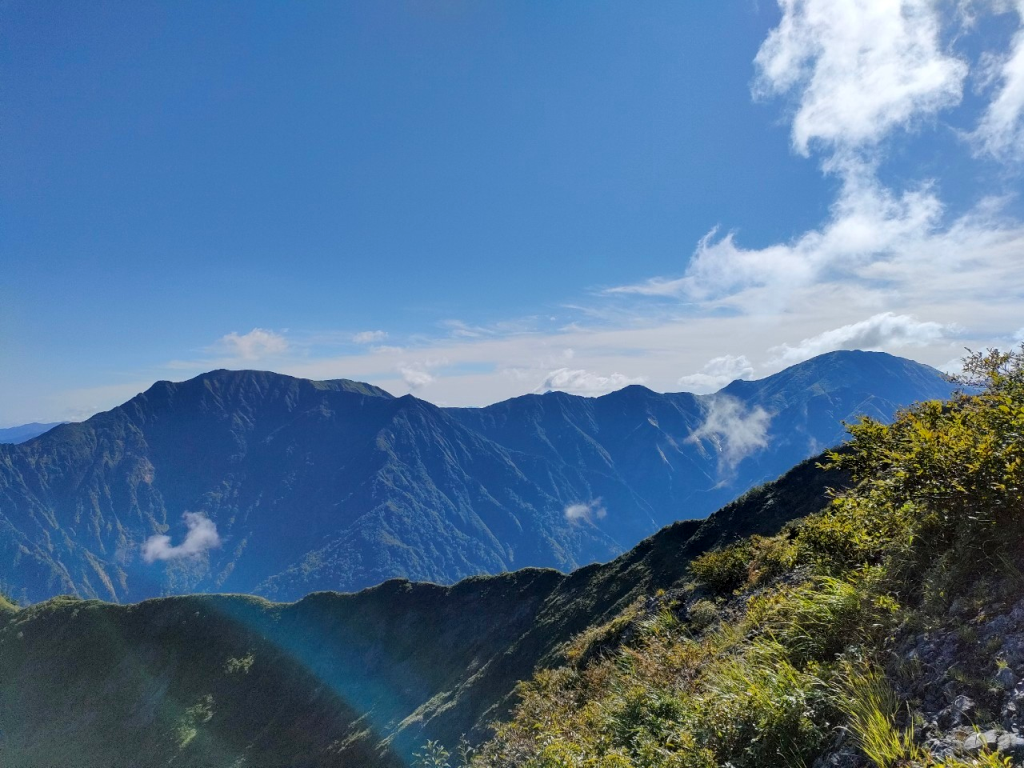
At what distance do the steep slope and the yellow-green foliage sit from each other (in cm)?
2931

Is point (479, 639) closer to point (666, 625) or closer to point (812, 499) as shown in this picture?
point (812, 499)

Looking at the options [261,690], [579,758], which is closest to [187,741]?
[261,690]

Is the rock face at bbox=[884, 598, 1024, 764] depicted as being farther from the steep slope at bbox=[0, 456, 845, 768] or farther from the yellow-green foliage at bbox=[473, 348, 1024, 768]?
the steep slope at bbox=[0, 456, 845, 768]

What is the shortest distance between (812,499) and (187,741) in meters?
75.9

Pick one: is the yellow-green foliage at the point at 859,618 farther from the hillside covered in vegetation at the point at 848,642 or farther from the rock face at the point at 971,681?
the rock face at the point at 971,681

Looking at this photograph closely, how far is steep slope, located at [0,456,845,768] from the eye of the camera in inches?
1812

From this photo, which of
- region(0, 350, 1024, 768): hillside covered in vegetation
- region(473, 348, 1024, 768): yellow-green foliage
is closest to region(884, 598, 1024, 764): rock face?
region(0, 350, 1024, 768): hillside covered in vegetation

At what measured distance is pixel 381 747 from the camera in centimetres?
4381

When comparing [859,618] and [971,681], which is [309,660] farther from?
[971,681]

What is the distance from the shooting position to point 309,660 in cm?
7025

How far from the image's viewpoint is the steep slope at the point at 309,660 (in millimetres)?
46031

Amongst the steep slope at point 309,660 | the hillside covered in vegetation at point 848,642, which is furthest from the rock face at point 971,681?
the steep slope at point 309,660

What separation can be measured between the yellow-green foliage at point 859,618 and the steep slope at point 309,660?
29.3m

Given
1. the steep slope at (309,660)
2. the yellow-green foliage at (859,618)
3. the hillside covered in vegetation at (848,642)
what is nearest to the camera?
the hillside covered in vegetation at (848,642)
